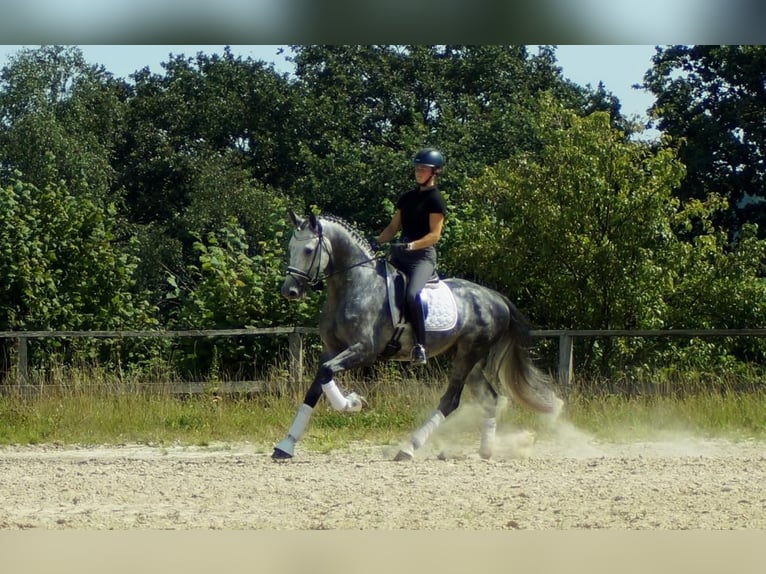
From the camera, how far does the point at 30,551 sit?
5.75 meters

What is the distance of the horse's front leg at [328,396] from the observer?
10.1 m

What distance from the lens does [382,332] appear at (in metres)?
10.5

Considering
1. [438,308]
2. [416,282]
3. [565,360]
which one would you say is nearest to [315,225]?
[416,282]

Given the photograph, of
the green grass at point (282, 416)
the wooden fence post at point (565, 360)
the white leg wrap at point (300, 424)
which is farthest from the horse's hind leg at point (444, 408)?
the wooden fence post at point (565, 360)

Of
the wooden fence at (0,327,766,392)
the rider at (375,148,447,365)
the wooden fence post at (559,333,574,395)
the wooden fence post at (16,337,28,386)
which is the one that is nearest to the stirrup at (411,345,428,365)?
the rider at (375,148,447,365)

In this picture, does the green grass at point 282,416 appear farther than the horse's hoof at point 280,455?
Yes

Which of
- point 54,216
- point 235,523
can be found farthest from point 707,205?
point 235,523

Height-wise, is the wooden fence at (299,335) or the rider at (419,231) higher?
the rider at (419,231)

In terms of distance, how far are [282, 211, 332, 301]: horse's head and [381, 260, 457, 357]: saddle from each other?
24.6 inches

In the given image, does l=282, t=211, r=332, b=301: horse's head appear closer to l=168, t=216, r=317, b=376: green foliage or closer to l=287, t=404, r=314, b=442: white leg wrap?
l=287, t=404, r=314, b=442: white leg wrap

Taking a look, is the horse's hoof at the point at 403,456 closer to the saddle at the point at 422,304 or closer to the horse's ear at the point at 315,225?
the saddle at the point at 422,304

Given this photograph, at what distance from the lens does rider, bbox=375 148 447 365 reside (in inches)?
405

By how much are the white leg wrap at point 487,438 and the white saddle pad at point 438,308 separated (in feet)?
2.80

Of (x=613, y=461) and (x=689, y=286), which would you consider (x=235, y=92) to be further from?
(x=613, y=461)
